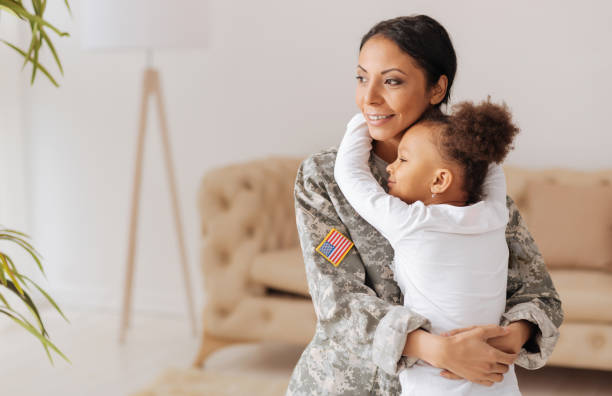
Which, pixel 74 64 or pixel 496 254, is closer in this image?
pixel 496 254

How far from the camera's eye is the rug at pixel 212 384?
2857mm

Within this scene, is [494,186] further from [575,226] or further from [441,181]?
[575,226]

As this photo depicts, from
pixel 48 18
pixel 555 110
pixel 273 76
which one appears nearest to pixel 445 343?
pixel 555 110

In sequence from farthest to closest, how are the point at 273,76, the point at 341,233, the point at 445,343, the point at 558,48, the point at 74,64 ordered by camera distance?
the point at 74,64 → the point at 273,76 → the point at 558,48 → the point at 341,233 → the point at 445,343

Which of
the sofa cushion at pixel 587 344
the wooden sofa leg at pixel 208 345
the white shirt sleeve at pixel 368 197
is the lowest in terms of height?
the wooden sofa leg at pixel 208 345

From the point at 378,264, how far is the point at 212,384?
1866mm

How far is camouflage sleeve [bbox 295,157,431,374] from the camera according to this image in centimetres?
115

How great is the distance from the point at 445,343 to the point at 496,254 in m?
0.20

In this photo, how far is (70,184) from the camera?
4090 mm

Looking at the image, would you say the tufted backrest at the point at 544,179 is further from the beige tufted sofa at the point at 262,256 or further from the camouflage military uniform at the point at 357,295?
the camouflage military uniform at the point at 357,295

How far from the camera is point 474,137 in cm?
119

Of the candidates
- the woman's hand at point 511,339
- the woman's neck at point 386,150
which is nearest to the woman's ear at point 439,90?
the woman's neck at point 386,150

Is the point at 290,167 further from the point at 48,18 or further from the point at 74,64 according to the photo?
the point at 48,18

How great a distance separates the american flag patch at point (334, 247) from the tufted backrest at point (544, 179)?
206 centimetres
